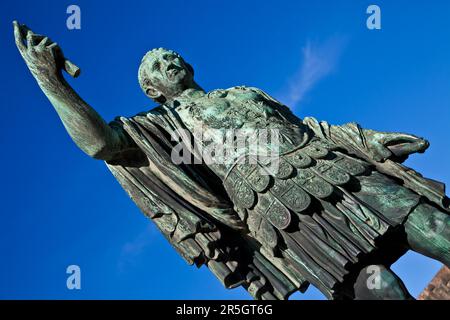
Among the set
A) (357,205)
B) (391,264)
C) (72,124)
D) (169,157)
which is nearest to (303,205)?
(357,205)

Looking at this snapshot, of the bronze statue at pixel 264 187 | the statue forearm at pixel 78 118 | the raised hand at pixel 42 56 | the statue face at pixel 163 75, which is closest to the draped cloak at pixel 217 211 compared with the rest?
the bronze statue at pixel 264 187

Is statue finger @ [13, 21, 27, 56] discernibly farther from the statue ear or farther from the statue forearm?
the statue ear

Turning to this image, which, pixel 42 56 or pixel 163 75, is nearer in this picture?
pixel 42 56

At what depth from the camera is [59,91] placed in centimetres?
625

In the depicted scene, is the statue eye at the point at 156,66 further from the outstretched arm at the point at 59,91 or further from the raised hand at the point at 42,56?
the raised hand at the point at 42,56

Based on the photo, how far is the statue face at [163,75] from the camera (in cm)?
746

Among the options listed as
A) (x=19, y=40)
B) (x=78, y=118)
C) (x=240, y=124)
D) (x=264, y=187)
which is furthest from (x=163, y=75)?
(x=264, y=187)

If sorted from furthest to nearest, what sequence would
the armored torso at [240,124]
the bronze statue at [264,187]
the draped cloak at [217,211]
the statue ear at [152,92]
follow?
the statue ear at [152,92] → the armored torso at [240,124] → the draped cloak at [217,211] → the bronze statue at [264,187]

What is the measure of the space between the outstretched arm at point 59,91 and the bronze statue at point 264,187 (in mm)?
10

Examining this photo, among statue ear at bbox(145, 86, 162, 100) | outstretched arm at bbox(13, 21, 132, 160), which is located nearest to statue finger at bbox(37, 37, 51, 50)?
outstretched arm at bbox(13, 21, 132, 160)

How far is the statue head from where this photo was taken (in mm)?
7465

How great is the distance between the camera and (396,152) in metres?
6.27

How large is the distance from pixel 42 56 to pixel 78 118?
668 mm

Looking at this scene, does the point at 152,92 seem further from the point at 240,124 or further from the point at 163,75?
the point at 240,124
